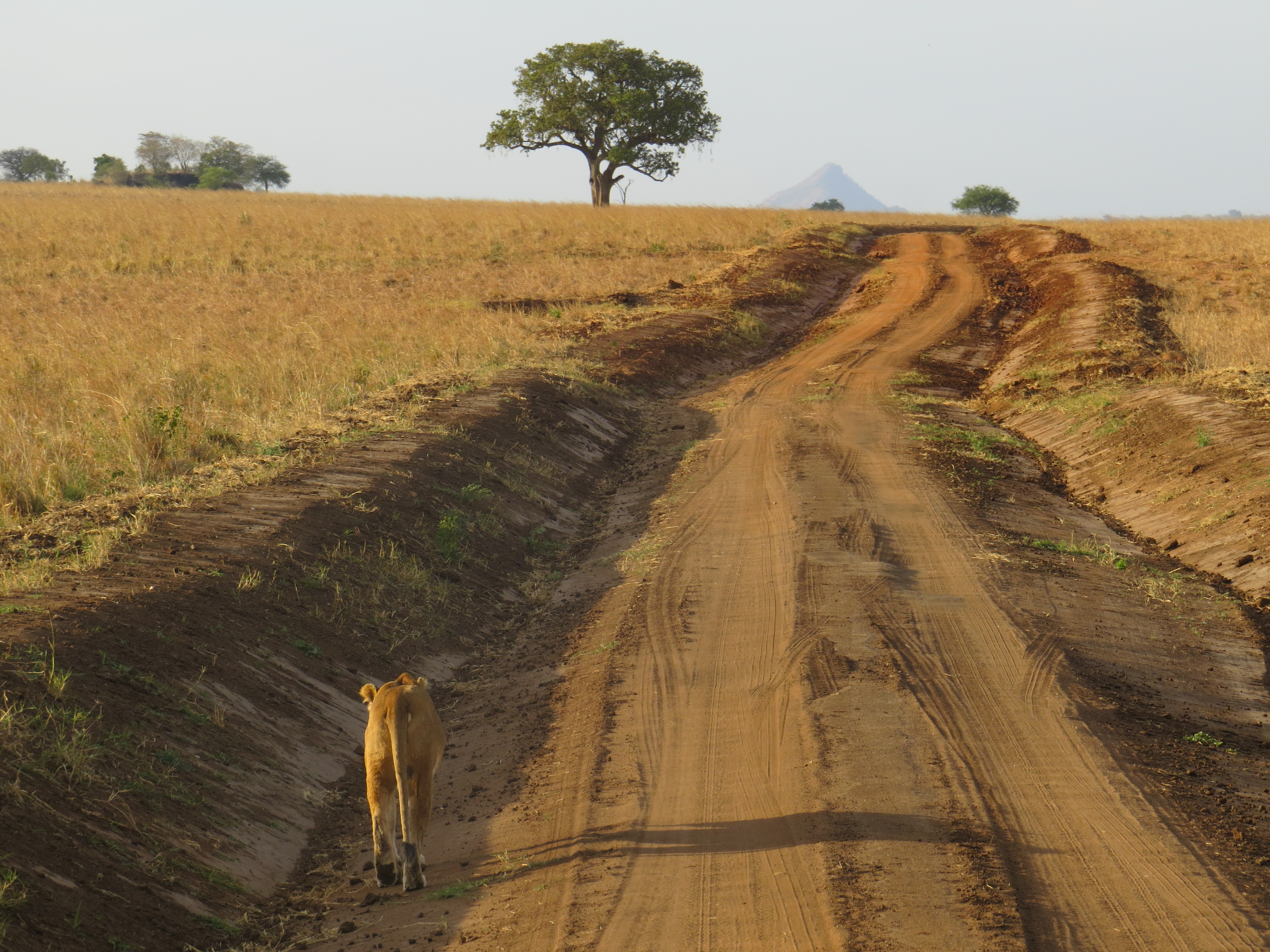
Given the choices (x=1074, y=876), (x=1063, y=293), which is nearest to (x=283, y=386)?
(x=1074, y=876)

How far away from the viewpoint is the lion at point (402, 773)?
181 inches

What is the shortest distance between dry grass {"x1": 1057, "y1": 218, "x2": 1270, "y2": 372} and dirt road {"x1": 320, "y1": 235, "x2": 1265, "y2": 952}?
9.51 m

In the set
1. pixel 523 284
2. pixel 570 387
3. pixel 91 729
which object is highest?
pixel 523 284

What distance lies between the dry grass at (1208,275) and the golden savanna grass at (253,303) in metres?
10.9

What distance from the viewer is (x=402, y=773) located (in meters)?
4.55

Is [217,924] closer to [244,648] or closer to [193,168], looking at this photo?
[244,648]

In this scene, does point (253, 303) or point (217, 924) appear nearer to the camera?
point (217, 924)

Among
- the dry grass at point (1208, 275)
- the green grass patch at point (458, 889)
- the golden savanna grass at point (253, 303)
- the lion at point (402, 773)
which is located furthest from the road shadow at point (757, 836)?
the dry grass at point (1208, 275)

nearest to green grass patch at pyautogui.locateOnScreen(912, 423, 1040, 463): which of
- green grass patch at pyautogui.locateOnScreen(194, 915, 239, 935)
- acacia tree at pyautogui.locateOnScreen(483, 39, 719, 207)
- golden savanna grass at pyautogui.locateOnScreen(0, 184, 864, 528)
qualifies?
golden savanna grass at pyautogui.locateOnScreen(0, 184, 864, 528)

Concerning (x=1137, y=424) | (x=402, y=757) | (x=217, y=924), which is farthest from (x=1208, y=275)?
(x=217, y=924)

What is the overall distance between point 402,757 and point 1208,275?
27.6m

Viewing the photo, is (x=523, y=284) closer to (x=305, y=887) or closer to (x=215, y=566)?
(x=215, y=566)

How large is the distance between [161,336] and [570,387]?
6.52 m

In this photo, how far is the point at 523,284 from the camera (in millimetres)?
25516
